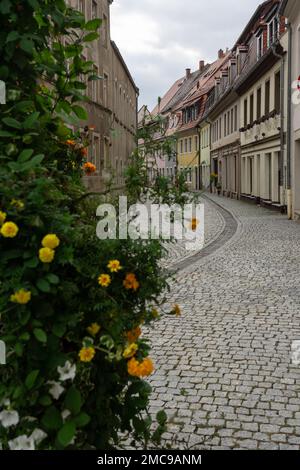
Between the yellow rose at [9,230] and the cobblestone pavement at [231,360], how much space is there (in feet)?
6.88

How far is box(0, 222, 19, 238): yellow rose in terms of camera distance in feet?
5.97

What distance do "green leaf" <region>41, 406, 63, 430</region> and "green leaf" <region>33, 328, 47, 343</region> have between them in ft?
0.95

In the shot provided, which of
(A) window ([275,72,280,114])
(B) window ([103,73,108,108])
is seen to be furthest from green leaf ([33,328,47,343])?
(B) window ([103,73,108,108])

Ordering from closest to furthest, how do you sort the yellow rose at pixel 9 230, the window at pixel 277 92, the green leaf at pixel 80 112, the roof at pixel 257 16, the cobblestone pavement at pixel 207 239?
the yellow rose at pixel 9 230 → the green leaf at pixel 80 112 → the cobblestone pavement at pixel 207 239 → the window at pixel 277 92 → the roof at pixel 257 16

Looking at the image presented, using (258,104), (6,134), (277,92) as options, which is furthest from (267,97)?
(6,134)

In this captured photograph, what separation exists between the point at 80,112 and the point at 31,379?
123 cm

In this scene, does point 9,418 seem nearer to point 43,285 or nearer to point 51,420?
point 51,420

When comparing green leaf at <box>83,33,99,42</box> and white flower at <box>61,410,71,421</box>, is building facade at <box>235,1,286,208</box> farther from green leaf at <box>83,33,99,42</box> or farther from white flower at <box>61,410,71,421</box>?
white flower at <box>61,410,71,421</box>

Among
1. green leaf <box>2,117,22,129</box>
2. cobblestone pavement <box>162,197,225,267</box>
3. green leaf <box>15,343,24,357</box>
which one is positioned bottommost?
cobblestone pavement <box>162,197,225,267</box>

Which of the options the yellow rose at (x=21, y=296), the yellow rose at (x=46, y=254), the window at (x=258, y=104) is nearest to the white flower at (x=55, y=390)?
the yellow rose at (x=21, y=296)

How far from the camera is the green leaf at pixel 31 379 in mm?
1971

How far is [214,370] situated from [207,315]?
1886mm

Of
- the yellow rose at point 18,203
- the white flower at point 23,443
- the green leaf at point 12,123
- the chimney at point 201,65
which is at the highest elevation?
the chimney at point 201,65

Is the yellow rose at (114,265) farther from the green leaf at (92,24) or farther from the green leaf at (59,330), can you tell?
the green leaf at (92,24)
